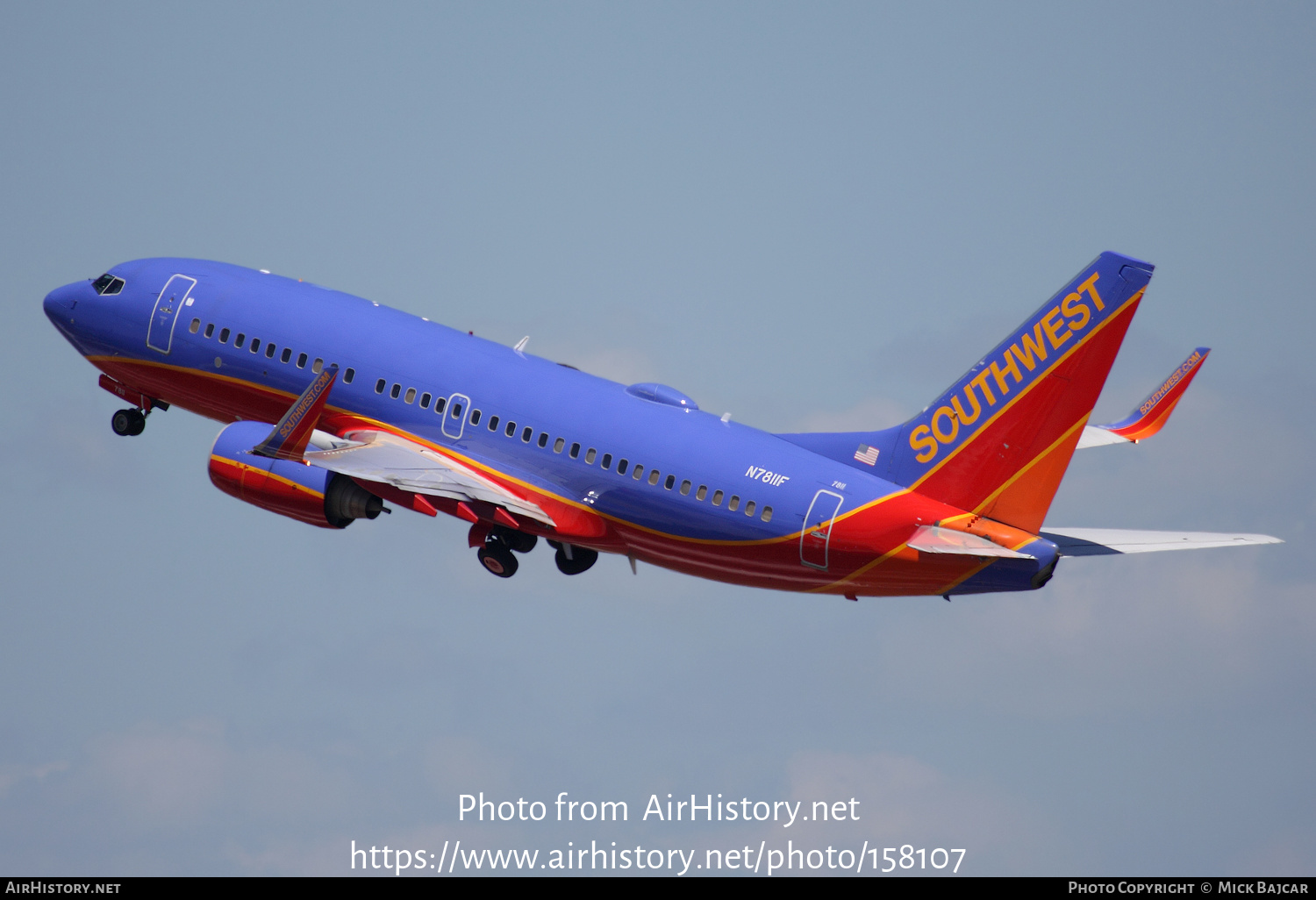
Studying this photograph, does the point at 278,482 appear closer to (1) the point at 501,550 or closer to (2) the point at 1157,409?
(1) the point at 501,550

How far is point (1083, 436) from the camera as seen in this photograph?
60.7 metres

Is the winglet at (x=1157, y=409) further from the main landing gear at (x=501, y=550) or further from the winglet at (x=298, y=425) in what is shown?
the winglet at (x=298, y=425)

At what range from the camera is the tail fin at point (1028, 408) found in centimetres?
4769

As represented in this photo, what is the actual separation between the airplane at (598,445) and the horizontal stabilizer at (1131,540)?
0.08 metres

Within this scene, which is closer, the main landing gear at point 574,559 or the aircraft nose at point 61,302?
the main landing gear at point 574,559

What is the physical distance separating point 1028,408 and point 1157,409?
15.9 metres

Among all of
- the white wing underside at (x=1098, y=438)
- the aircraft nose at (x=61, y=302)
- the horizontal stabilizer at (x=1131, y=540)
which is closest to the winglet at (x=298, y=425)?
the aircraft nose at (x=61, y=302)

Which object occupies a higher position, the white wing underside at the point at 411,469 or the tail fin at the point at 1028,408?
the tail fin at the point at 1028,408

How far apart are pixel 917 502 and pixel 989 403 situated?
312 centimetres

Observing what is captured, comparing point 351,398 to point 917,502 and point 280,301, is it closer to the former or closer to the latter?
point 280,301

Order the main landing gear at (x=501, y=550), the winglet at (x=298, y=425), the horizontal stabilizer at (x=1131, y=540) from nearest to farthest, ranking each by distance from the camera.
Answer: the horizontal stabilizer at (x=1131, y=540) → the winglet at (x=298, y=425) → the main landing gear at (x=501, y=550)

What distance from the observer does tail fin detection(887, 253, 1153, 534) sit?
47.7m

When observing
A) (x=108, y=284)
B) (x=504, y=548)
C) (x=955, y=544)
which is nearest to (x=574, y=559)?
(x=504, y=548)

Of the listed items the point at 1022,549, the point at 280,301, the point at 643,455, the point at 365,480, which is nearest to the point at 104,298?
the point at 280,301
